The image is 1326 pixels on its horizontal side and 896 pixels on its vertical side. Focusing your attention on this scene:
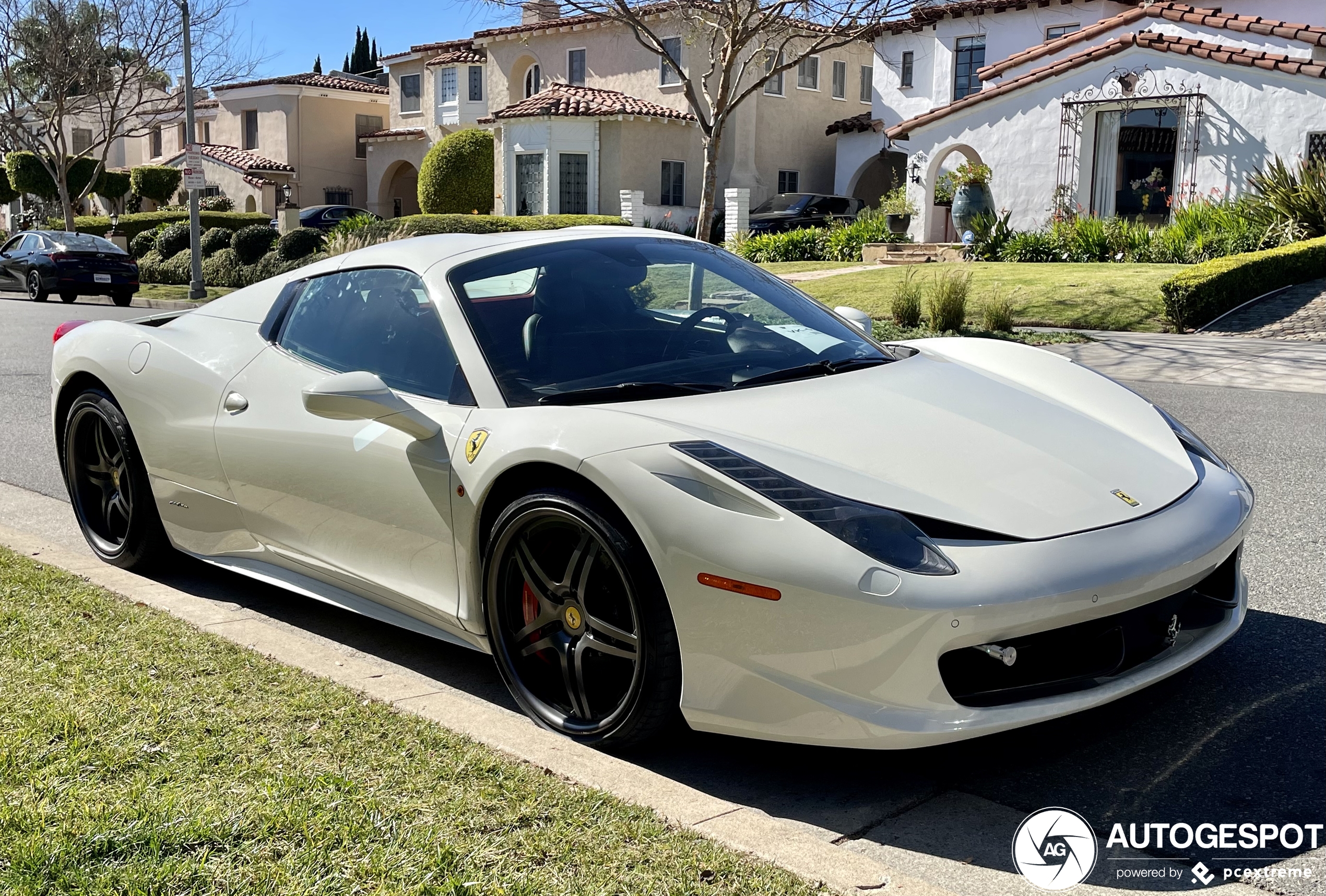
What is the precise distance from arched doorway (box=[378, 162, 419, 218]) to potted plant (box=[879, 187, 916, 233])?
77.9ft

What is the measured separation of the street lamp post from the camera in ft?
79.4

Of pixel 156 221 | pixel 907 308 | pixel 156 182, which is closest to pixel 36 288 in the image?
pixel 907 308

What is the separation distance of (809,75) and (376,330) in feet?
120

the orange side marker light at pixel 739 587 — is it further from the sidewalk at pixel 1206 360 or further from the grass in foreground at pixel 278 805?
the sidewalk at pixel 1206 360

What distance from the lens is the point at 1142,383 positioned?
1091 centimetres

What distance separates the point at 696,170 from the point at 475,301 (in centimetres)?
3416

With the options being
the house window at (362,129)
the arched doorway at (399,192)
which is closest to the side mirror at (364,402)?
the arched doorway at (399,192)

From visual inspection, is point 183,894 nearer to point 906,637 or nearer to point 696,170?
point 906,637

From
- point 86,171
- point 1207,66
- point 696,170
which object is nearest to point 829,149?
point 696,170

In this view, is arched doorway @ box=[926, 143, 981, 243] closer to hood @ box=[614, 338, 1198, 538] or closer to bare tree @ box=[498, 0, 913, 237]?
bare tree @ box=[498, 0, 913, 237]

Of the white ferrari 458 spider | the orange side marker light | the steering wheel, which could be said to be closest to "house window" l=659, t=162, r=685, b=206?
the white ferrari 458 spider

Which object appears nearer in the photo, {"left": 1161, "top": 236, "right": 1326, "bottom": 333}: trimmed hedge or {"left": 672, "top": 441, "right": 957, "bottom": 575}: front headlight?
{"left": 672, "top": 441, "right": 957, "bottom": 575}: front headlight

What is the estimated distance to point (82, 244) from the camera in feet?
79.6

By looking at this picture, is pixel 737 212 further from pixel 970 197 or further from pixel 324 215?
pixel 324 215
